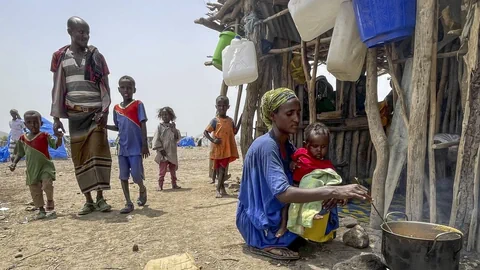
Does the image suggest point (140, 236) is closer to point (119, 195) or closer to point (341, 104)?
point (119, 195)

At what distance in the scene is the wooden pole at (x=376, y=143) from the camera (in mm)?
2955

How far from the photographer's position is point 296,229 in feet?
7.43

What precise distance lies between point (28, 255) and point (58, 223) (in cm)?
93

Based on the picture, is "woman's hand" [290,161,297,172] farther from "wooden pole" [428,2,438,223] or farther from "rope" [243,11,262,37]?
"rope" [243,11,262,37]

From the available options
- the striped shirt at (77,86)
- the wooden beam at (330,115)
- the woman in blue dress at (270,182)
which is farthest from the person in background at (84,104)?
the wooden beam at (330,115)

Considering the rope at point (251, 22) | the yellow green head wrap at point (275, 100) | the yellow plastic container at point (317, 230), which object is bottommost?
the yellow plastic container at point (317, 230)

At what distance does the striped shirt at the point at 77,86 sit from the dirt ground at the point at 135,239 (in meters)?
1.31

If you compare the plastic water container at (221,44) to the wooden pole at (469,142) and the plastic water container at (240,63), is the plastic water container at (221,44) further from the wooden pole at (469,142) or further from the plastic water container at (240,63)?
the wooden pole at (469,142)

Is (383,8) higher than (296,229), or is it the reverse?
(383,8)

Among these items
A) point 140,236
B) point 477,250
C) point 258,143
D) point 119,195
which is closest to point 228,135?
point 119,195

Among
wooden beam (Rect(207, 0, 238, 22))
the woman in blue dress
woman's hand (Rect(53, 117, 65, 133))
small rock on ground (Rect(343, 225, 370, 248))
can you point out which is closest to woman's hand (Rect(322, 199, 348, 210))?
the woman in blue dress

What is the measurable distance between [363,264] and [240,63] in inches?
128

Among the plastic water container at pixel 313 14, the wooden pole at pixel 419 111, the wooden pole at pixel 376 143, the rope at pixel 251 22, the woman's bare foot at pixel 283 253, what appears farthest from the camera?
the rope at pixel 251 22

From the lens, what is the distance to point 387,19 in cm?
259
